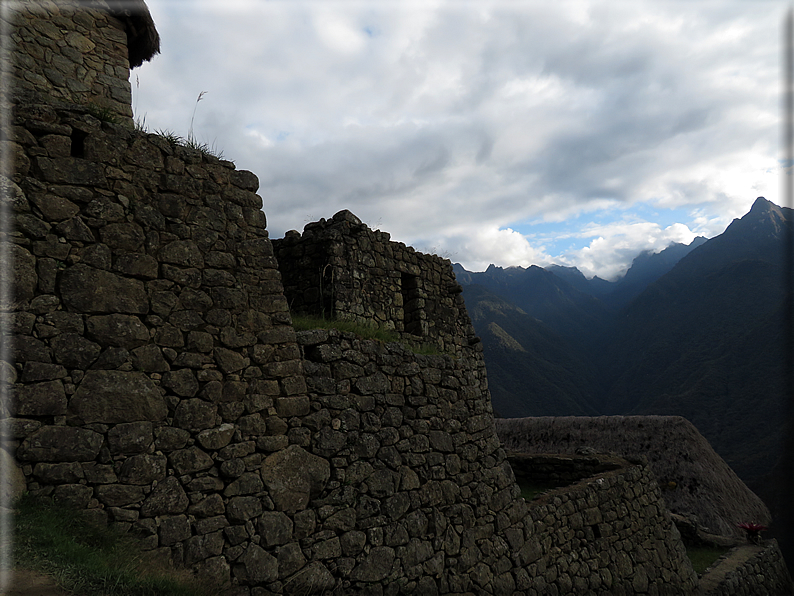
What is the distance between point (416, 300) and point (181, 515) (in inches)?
233

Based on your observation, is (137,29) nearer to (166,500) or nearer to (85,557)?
(166,500)

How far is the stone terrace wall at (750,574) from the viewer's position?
31.0ft

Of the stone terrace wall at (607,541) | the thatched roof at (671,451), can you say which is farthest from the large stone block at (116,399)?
the thatched roof at (671,451)

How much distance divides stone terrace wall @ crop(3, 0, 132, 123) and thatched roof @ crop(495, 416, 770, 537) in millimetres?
16084

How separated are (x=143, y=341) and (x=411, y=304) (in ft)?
18.8

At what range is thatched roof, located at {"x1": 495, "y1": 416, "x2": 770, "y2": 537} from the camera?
47.4 ft

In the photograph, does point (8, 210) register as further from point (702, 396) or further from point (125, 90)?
point (702, 396)

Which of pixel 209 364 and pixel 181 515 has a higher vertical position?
pixel 209 364

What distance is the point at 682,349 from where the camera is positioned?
146ft

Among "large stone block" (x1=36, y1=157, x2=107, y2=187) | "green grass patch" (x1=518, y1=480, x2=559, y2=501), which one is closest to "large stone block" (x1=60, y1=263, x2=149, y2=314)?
"large stone block" (x1=36, y1=157, x2=107, y2=187)

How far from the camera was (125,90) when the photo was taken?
23.1 feet

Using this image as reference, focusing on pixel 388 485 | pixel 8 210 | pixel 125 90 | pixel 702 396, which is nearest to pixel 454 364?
pixel 388 485

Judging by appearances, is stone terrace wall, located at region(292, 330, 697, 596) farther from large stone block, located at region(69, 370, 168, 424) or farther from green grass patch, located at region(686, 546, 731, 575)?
green grass patch, located at region(686, 546, 731, 575)

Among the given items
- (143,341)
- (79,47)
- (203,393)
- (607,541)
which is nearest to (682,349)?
(607,541)
